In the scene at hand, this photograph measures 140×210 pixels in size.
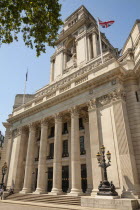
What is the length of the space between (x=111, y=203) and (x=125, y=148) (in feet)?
18.4

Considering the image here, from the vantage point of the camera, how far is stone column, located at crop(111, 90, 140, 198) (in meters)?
15.4

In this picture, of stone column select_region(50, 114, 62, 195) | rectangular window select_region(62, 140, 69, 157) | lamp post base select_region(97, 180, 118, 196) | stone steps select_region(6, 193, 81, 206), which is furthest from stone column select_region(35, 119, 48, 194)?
lamp post base select_region(97, 180, 118, 196)

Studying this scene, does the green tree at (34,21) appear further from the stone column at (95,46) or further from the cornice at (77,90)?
the stone column at (95,46)

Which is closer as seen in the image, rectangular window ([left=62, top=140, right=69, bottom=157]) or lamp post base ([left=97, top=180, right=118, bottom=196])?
lamp post base ([left=97, top=180, right=118, bottom=196])

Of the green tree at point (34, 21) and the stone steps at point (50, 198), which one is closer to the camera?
the green tree at point (34, 21)

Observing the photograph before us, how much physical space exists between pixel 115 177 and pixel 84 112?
1135 centimetres

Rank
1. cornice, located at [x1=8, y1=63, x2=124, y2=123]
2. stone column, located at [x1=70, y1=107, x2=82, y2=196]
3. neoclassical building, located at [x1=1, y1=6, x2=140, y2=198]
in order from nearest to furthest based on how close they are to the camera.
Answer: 1. neoclassical building, located at [x1=1, y1=6, x2=140, y2=198]
2. stone column, located at [x1=70, y1=107, x2=82, y2=196]
3. cornice, located at [x1=8, y1=63, x2=124, y2=123]

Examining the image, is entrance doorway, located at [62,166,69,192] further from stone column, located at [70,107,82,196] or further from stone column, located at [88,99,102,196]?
stone column, located at [88,99,102,196]

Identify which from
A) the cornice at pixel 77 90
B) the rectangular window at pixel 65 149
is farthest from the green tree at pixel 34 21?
the rectangular window at pixel 65 149

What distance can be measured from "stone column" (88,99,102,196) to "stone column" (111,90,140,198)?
2597 millimetres

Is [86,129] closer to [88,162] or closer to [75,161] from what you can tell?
[88,162]

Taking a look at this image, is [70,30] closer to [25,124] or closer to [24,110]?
[24,110]

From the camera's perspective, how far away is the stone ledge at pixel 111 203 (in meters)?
12.4

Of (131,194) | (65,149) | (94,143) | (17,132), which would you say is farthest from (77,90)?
Result: (17,132)
